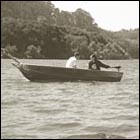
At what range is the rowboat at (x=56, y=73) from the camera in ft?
68.9

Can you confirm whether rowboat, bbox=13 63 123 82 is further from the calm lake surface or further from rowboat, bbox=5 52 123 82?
the calm lake surface

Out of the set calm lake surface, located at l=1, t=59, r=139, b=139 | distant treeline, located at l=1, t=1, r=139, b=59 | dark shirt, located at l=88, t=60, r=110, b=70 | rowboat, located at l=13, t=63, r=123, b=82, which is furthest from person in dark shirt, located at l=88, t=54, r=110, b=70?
distant treeline, located at l=1, t=1, r=139, b=59

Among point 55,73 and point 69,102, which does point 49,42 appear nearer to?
point 55,73

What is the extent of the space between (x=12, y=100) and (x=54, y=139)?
6006 mm

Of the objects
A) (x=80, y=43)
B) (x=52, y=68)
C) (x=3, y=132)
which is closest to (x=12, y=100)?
(x=3, y=132)

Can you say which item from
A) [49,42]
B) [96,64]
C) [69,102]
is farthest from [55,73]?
[49,42]

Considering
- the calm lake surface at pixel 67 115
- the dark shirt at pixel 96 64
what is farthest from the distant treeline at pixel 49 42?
the calm lake surface at pixel 67 115

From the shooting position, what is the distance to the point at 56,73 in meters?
21.2

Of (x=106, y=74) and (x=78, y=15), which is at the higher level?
(x=78, y=15)

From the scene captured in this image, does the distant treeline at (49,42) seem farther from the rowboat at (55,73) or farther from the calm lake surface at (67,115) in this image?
the calm lake surface at (67,115)

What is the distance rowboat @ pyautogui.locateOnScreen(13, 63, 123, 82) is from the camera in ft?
68.9

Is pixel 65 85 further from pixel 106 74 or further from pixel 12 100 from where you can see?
pixel 12 100

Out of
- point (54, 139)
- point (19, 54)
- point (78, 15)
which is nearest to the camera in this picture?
point (54, 139)

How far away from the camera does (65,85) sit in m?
20.2
